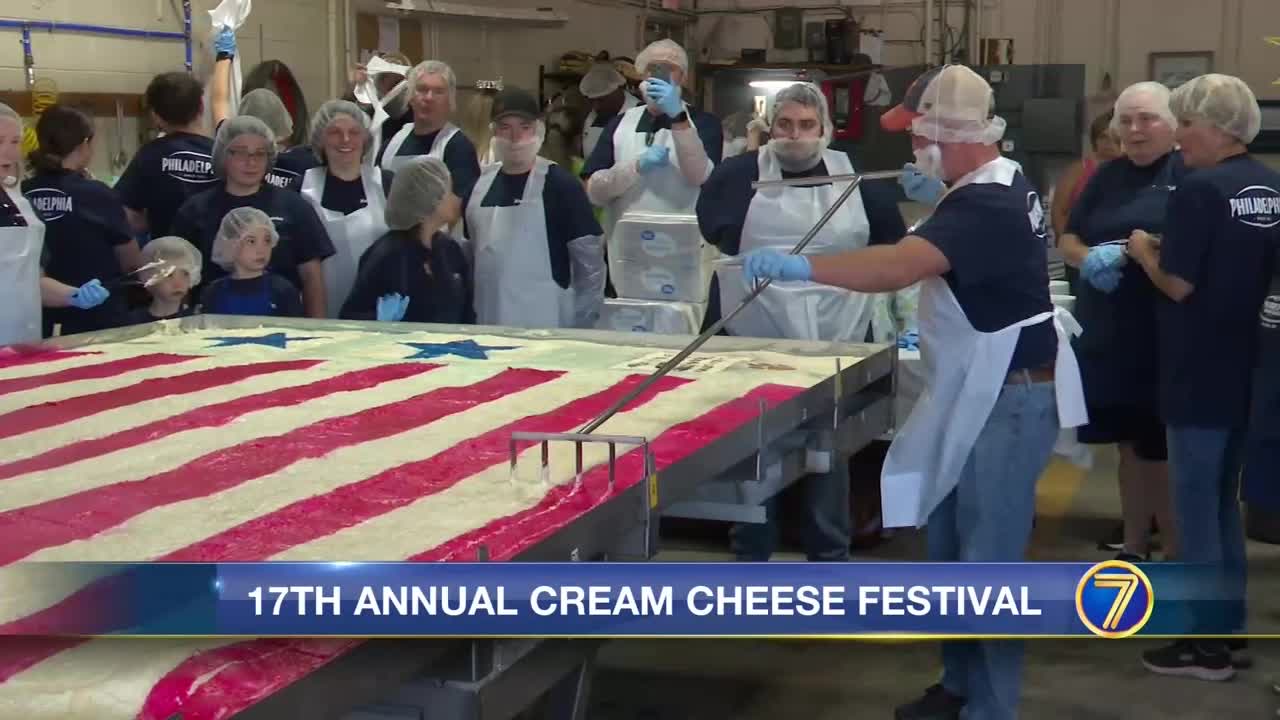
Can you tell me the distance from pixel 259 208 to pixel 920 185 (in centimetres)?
184

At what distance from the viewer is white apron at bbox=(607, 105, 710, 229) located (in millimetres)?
4715

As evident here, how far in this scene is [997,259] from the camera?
2678mm

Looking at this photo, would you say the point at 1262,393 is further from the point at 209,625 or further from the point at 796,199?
the point at 209,625

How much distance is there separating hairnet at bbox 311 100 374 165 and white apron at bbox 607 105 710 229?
0.81 meters

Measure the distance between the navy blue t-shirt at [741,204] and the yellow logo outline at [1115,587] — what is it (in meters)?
1.51

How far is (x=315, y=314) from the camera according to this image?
163 inches

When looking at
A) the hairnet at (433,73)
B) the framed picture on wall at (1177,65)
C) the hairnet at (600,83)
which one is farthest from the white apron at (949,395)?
the framed picture on wall at (1177,65)

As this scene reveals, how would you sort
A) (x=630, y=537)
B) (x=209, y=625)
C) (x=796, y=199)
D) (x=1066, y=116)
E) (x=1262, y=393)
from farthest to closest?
(x=1066, y=116), (x=796, y=199), (x=1262, y=393), (x=630, y=537), (x=209, y=625)

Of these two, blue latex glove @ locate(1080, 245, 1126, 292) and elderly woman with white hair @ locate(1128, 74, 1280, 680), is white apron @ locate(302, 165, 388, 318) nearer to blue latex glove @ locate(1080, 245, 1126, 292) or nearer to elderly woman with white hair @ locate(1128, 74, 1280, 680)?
blue latex glove @ locate(1080, 245, 1126, 292)

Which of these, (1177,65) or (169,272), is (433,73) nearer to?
(169,272)

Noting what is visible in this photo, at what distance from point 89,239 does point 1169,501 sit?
9.75 ft

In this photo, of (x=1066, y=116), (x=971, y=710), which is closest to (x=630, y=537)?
(x=971, y=710)

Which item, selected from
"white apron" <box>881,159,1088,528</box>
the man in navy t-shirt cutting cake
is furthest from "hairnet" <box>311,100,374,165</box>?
"white apron" <box>881,159,1088,528</box>

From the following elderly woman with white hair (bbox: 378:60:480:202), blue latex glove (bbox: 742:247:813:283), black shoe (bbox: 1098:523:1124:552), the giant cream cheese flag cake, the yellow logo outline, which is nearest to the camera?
the giant cream cheese flag cake
